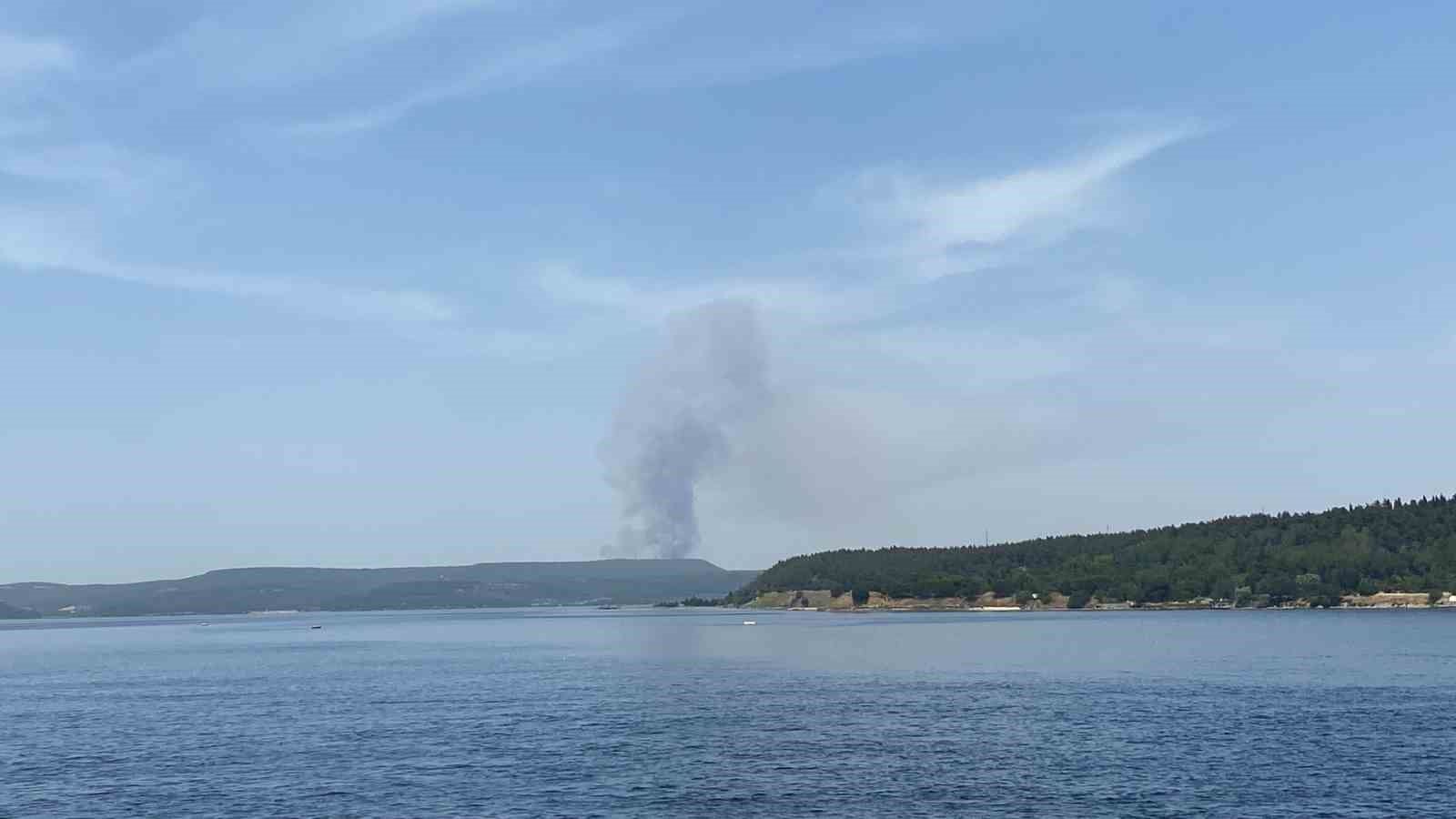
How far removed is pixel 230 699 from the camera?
5408 inches

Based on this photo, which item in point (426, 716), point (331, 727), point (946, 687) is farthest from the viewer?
point (946, 687)

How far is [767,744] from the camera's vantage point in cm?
9238

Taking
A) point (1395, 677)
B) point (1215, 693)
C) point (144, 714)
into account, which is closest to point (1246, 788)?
point (1215, 693)

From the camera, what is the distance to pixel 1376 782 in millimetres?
73875

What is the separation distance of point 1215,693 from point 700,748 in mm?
55662

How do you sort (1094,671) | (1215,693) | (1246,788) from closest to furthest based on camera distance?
(1246,788) → (1215,693) → (1094,671)

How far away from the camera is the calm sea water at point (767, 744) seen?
71.1 metres

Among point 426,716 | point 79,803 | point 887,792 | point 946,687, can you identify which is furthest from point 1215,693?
point 79,803

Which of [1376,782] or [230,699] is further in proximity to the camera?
[230,699]

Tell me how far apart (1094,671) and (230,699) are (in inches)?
3645

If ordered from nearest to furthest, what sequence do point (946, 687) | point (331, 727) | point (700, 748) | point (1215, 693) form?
point (700, 748) < point (331, 727) < point (1215, 693) < point (946, 687)

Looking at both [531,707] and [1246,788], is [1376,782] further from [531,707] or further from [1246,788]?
[531,707]

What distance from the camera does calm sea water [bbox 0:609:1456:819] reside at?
71062 millimetres

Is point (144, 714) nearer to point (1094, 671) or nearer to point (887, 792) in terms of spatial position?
point (887, 792)
